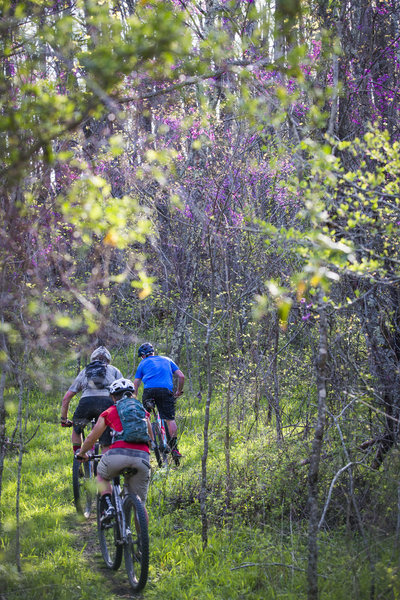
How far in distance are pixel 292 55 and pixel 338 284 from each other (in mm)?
3334

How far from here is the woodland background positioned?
140 inches

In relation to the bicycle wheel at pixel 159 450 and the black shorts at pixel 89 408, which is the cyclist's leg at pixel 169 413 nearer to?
the bicycle wheel at pixel 159 450

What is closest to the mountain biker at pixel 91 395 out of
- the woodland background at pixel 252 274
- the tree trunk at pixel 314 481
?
the woodland background at pixel 252 274

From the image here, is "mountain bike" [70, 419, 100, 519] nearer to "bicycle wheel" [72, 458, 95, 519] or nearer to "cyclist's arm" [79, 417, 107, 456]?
"bicycle wheel" [72, 458, 95, 519]

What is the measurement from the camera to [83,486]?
735 cm

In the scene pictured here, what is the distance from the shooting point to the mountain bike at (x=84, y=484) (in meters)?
7.07

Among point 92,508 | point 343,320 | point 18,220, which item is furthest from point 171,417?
point 18,220

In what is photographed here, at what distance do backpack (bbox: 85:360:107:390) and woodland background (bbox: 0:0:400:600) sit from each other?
27.6 inches

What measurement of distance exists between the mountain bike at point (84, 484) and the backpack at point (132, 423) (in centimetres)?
207

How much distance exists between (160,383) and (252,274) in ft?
10.9

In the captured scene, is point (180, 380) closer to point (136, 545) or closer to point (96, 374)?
point (96, 374)

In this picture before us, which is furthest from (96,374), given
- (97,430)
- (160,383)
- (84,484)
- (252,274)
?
(252,274)

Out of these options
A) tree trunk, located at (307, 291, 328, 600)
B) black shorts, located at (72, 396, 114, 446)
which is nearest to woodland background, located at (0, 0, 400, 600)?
tree trunk, located at (307, 291, 328, 600)

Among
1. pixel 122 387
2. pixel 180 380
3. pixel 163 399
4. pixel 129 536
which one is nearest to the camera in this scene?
pixel 129 536
